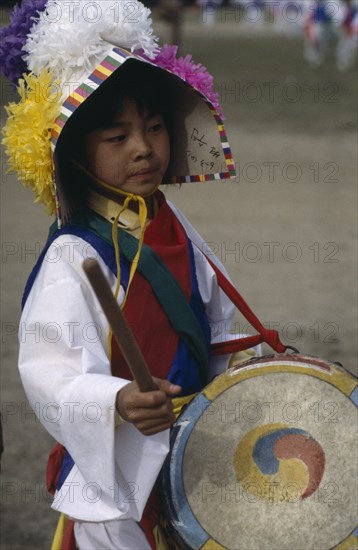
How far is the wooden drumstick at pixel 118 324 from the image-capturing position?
2.17m

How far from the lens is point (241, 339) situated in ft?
10.1

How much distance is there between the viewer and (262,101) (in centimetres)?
1335

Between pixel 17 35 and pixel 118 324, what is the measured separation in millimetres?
1001

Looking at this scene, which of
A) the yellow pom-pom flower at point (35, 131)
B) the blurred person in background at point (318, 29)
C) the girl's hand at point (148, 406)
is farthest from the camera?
the blurred person in background at point (318, 29)

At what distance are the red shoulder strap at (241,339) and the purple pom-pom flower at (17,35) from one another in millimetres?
743

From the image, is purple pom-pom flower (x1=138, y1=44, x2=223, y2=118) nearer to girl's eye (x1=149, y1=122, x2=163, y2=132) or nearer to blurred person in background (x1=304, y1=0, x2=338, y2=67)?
girl's eye (x1=149, y1=122, x2=163, y2=132)

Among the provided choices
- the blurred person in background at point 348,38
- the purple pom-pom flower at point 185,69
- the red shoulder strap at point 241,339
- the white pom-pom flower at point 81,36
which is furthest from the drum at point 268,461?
the blurred person in background at point 348,38

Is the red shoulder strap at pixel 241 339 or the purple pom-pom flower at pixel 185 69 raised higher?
the purple pom-pom flower at pixel 185 69

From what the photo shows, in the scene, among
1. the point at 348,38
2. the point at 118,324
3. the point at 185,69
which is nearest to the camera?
the point at 118,324

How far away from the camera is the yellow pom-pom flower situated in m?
2.78

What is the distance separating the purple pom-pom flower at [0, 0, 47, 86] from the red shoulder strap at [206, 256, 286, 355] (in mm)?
743

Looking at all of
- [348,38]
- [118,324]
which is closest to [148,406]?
[118,324]

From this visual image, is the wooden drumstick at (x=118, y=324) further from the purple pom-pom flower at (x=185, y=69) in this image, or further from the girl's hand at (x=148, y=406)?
the purple pom-pom flower at (x=185, y=69)

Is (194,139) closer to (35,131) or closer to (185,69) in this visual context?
(185,69)
